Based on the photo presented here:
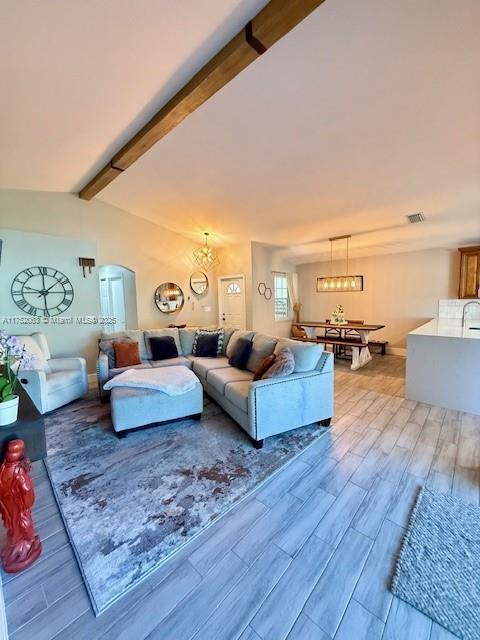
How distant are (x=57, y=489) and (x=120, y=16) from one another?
10.7ft

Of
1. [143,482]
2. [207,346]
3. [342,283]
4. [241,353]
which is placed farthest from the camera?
[342,283]

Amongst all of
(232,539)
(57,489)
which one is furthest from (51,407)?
(232,539)

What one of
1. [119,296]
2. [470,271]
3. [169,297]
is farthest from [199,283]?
[470,271]

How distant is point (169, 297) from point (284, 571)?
17.0 ft

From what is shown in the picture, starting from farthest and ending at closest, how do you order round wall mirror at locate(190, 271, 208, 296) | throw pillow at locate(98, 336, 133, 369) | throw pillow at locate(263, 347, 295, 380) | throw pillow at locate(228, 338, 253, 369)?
round wall mirror at locate(190, 271, 208, 296)
throw pillow at locate(98, 336, 133, 369)
throw pillow at locate(228, 338, 253, 369)
throw pillow at locate(263, 347, 295, 380)

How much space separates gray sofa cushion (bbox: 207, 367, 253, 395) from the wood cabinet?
191 inches

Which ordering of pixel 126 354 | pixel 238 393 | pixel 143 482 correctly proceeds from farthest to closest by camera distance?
pixel 126 354
pixel 238 393
pixel 143 482

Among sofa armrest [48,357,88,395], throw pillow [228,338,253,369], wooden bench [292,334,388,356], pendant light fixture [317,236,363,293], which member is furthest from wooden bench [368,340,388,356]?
sofa armrest [48,357,88,395]

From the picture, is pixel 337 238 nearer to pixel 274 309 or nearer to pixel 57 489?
pixel 274 309

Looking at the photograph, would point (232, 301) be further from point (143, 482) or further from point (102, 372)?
point (143, 482)

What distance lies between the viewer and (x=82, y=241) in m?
4.64

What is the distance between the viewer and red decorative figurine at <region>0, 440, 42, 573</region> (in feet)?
4.39

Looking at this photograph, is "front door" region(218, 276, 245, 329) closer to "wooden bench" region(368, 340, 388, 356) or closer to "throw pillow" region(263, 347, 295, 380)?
"wooden bench" region(368, 340, 388, 356)

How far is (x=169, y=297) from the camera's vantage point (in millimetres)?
Answer: 5961
